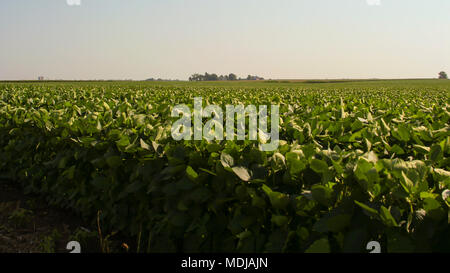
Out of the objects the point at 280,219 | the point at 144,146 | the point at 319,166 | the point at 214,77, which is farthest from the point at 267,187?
the point at 214,77

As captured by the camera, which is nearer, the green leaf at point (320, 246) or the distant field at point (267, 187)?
the distant field at point (267, 187)

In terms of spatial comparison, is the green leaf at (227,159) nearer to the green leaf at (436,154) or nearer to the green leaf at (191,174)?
the green leaf at (191,174)

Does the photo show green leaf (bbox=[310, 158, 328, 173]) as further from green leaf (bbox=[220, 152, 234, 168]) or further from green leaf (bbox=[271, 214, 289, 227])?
green leaf (bbox=[220, 152, 234, 168])

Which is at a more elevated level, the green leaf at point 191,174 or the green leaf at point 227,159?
the green leaf at point 227,159

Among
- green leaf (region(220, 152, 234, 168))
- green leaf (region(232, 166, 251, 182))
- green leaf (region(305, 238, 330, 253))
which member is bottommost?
green leaf (region(305, 238, 330, 253))

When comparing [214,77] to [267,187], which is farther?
[214,77]

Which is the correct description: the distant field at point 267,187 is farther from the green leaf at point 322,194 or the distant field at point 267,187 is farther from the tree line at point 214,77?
the tree line at point 214,77

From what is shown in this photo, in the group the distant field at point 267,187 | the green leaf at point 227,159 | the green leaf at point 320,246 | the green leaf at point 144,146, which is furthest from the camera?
the green leaf at point 144,146

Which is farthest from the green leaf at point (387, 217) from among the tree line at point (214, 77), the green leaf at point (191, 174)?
the tree line at point (214, 77)

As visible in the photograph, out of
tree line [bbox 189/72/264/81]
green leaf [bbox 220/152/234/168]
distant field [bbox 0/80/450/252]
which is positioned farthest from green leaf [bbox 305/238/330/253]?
tree line [bbox 189/72/264/81]

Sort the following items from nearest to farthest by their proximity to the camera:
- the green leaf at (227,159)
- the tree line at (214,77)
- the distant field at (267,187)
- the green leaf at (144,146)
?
the distant field at (267,187) → the green leaf at (227,159) → the green leaf at (144,146) → the tree line at (214,77)

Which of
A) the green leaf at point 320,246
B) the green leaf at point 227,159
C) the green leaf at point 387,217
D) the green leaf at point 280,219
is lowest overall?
the green leaf at point 320,246

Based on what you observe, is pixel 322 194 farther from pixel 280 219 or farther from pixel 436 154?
pixel 436 154
